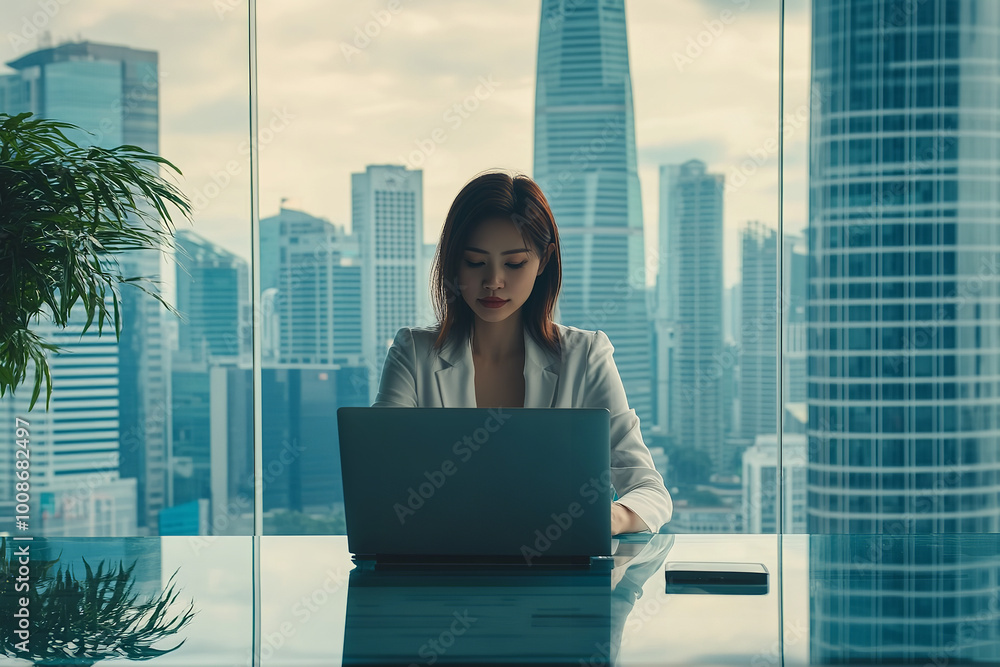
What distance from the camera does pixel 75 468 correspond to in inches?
149

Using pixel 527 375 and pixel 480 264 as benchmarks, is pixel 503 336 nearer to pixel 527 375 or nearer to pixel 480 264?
pixel 527 375

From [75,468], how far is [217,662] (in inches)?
133

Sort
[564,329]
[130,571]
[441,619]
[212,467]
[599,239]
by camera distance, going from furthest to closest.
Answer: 1. [599,239]
2. [212,467]
3. [564,329]
4. [130,571]
5. [441,619]

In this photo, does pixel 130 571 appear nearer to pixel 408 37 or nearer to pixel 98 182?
pixel 98 182

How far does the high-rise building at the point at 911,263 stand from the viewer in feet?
12.9

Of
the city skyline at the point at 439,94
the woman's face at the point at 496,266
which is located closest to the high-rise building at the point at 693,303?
the city skyline at the point at 439,94

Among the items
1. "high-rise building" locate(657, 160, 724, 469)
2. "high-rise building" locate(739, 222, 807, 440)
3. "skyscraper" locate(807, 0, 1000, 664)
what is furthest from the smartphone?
"skyscraper" locate(807, 0, 1000, 664)

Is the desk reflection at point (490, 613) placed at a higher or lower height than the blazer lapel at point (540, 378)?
lower

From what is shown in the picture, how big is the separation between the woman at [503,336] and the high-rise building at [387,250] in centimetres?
Answer: 162

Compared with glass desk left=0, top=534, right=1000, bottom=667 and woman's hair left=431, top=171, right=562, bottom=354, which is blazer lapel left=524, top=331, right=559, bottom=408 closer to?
woman's hair left=431, top=171, right=562, bottom=354

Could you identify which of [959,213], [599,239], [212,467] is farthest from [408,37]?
[959,213]

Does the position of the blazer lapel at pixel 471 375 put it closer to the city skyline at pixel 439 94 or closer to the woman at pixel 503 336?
the woman at pixel 503 336

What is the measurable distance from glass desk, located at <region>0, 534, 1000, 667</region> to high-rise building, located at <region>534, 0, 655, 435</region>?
8.14 ft

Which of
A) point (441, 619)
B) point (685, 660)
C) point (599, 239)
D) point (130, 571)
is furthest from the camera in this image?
point (599, 239)
